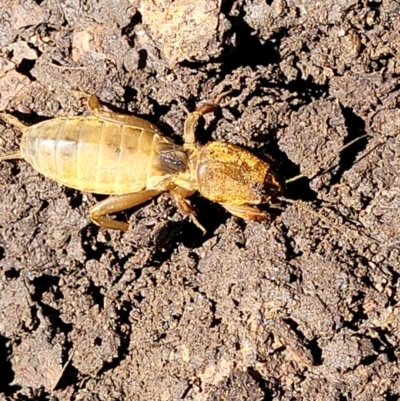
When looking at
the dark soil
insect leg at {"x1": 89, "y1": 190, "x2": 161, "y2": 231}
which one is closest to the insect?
insect leg at {"x1": 89, "y1": 190, "x2": 161, "y2": 231}

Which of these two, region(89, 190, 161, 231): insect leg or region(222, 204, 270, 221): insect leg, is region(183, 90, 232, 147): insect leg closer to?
region(89, 190, 161, 231): insect leg

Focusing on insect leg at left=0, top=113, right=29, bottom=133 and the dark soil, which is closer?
the dark soil

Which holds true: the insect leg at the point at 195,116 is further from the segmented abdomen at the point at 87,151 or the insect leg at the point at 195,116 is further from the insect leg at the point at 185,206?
the insect leg at the point at 185,206

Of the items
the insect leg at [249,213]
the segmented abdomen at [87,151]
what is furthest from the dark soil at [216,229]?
the segmented abdomen at [87,151]

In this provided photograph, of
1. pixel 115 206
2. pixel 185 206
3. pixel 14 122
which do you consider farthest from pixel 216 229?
pixel 14 122

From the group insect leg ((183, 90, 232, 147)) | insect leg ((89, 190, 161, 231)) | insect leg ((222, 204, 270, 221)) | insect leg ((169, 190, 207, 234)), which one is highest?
insect leg ((183, 90, 232, 147))

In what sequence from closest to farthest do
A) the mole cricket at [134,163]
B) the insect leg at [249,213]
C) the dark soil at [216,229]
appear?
the dark soil at [216,229] → the mole cricket at [134,163] → the insect leg at [249,213]
